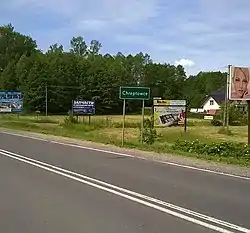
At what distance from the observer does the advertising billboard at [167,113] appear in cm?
4634

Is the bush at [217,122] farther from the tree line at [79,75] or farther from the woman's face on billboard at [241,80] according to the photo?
the tree line at [79,75]

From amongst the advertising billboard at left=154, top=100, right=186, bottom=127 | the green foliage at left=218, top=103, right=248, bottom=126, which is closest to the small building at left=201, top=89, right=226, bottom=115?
the green foliage at left=218, top=103, right=248, bottom=126

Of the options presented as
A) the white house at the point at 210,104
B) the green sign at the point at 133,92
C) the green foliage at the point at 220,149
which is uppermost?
the green sign at the point at 133,92

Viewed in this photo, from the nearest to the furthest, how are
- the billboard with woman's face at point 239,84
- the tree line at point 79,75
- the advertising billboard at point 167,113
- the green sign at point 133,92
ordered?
1. the billboard with woman's face at point 239,84
2. the green sign at point 133,92
3. the advertising billboard at point 167,113
4. the tree line at point 79,75

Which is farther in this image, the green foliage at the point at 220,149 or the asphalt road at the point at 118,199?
the green foliage at the point at 220,149

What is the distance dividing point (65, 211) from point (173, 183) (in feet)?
13.0

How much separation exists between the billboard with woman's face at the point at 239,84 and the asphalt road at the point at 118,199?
10979 mm

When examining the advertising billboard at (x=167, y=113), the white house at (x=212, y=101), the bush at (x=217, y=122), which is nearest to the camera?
the advertising billboard at (x=167, y=113)

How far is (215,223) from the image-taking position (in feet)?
24.3

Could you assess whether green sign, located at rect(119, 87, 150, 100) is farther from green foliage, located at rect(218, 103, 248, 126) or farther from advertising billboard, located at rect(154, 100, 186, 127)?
green foliage, located at rect(218, 103, 248, 126)

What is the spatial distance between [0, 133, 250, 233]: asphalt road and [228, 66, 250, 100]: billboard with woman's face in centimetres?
1098

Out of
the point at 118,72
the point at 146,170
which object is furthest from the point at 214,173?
the point at 118,72

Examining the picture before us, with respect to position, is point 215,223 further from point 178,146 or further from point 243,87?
point 243,87

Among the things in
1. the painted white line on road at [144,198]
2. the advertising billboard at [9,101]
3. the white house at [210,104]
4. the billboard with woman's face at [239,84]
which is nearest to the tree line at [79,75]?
the white house at [210,104]
